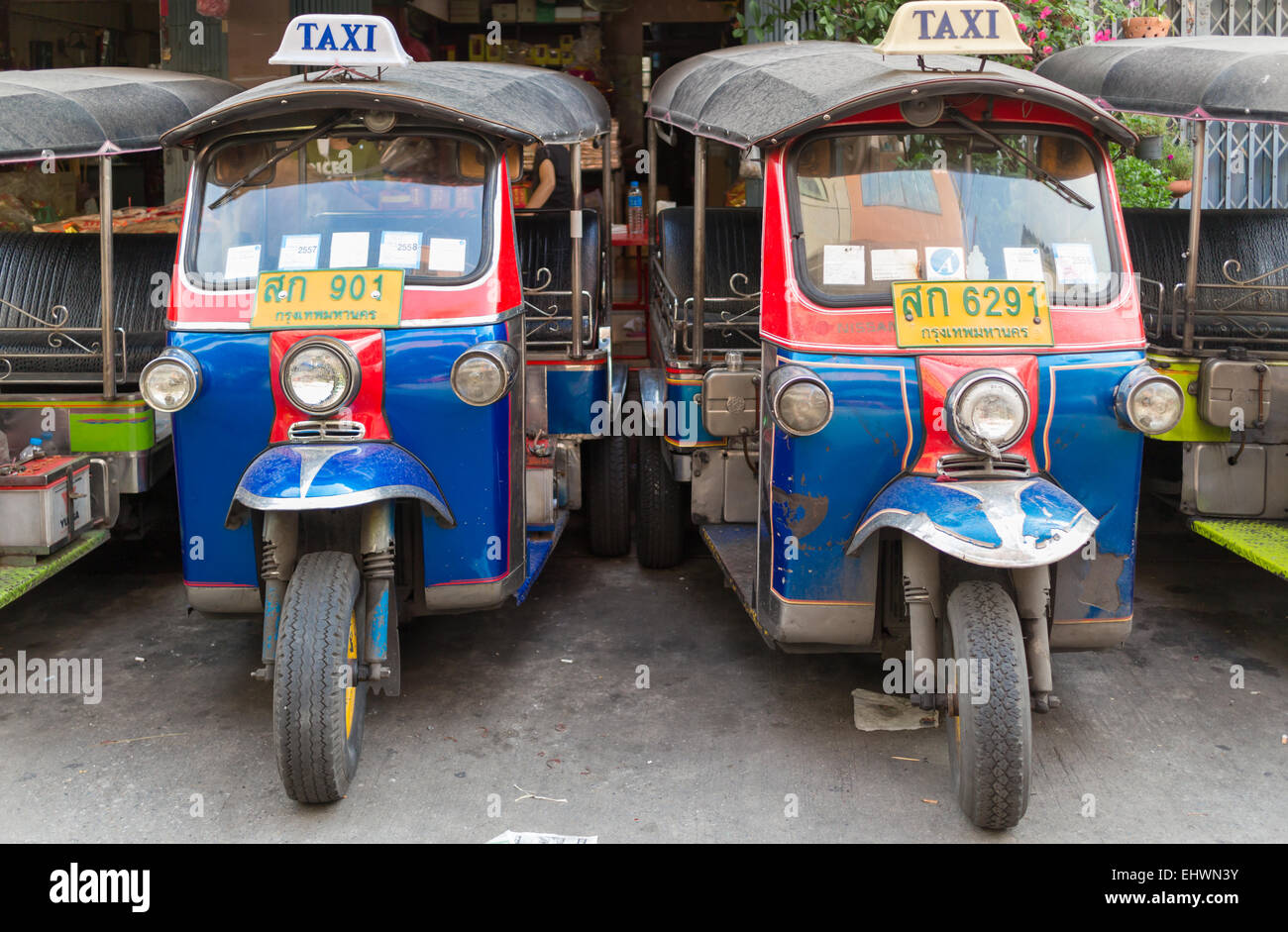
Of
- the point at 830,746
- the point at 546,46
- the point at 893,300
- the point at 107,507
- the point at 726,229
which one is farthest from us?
the point at 546,46

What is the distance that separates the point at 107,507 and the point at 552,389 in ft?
6.51

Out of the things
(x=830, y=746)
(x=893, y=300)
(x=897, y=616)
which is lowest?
(x=830, y=746)

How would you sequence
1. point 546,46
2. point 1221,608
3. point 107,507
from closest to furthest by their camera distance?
point 107,507, point 1221,608, point 546,46

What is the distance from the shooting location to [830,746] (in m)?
4.42

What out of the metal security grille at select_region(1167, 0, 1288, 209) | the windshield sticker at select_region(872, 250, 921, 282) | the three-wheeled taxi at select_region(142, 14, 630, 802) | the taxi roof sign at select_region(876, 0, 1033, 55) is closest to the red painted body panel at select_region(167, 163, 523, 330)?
the three-wheeled taxi at select_region(142, 14, 630, 802)

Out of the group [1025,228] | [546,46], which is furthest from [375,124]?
[546,46]

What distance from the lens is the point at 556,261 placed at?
6480mm

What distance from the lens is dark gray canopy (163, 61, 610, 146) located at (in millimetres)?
4359

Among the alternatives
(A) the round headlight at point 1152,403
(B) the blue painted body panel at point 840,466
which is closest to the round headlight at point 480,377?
(B) the blue painted body panel at point 840,466

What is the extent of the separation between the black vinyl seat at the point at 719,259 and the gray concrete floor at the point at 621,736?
136 cm

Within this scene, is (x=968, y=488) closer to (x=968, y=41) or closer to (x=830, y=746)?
(x=830, y=746)

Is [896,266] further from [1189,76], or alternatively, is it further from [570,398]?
[1189,76]

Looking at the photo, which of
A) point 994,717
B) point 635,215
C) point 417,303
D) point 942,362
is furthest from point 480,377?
point 635,215

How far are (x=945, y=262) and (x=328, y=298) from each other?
2109mm
